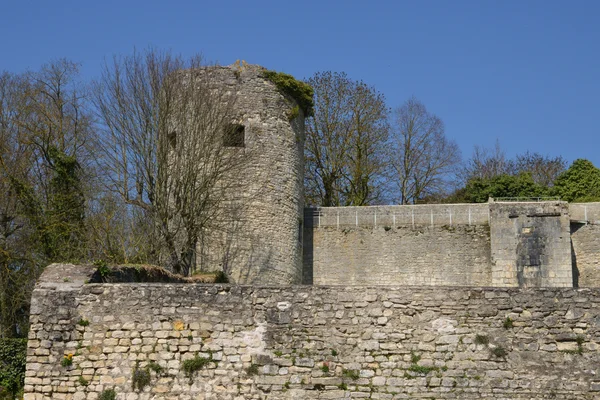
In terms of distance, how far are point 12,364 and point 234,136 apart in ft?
31.6

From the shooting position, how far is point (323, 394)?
12.5 m

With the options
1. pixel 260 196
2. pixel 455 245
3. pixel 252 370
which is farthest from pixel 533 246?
pixel 252 370

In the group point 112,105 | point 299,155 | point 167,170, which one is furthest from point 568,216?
point 112,105

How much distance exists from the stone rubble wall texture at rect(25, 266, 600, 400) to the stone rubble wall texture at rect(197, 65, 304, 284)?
33.9ft

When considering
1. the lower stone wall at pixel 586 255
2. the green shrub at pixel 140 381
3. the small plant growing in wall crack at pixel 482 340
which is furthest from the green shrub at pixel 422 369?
the lower stone wall at pixel 586 255

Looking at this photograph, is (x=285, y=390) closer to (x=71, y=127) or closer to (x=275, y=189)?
(x=275, y=189)

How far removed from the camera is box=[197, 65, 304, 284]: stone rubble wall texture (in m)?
23.7

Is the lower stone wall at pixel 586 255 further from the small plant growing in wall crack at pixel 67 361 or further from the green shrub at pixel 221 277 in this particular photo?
the small plant growing in wall crack at pixel 67 361

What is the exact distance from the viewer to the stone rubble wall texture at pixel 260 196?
932 inches

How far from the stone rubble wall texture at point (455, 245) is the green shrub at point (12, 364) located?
11.6m

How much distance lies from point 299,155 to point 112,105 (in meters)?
5.88

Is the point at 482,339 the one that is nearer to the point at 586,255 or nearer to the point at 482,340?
the point at 482,340

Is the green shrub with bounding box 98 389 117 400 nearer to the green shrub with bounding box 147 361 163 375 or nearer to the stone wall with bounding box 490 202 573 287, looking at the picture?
the green shrub with bounding box 147 361 163 375

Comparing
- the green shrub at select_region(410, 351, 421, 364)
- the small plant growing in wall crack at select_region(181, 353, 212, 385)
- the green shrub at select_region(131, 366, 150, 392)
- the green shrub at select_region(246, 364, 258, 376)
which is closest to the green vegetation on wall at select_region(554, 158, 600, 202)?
the green shrub at select_region(410, 351, 421, 364)
